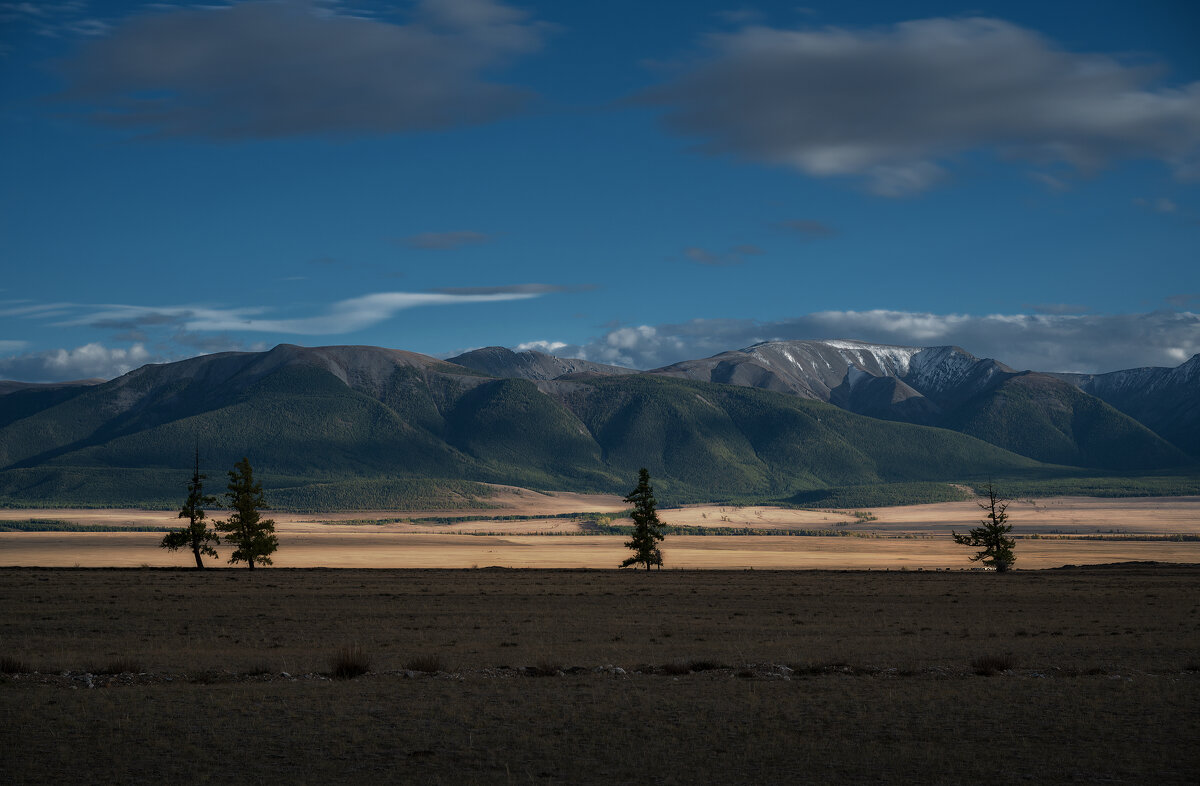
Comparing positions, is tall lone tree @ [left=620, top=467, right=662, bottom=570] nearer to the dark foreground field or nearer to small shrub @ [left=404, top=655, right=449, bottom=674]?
the dark foreground field

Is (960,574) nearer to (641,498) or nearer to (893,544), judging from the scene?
(641,498)

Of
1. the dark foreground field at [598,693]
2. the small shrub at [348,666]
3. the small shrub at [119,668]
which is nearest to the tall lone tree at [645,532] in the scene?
the dark foreground field at [598,693]

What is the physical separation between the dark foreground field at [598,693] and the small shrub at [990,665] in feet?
0.22

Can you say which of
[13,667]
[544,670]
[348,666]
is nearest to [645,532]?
[544,670]

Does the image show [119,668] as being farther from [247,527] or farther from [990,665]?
[247,527]

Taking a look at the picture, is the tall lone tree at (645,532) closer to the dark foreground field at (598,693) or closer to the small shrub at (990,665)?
the dark foreground field at (598,693)

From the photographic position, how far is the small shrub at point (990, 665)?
26.1 meters

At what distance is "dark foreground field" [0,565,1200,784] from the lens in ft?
54.2

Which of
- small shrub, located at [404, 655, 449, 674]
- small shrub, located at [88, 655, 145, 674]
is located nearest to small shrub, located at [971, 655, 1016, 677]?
small shrub, located at [404, 655, 449, 674]

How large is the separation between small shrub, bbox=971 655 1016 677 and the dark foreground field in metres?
0.07

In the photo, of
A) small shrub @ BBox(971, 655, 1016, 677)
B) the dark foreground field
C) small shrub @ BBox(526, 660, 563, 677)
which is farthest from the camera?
small shrub @ BBox(971, 655, 1016, 677)

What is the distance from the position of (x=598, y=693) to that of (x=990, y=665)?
1069 centimetres

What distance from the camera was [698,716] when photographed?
2020cm

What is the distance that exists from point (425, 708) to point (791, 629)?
19.8 meters
